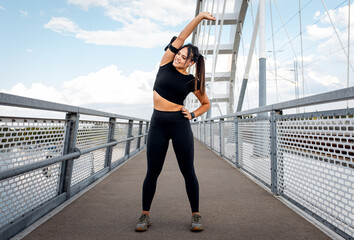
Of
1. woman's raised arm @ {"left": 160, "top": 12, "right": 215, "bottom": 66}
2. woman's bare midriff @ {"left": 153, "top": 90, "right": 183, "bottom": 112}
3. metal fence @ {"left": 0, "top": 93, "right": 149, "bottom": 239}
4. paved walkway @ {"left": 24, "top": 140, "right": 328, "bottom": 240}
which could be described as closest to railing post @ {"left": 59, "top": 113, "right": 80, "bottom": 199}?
metal fence @ {"left": 0, "top": 93, "right": 149, "bottom": 239}

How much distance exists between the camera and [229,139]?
5.62 m

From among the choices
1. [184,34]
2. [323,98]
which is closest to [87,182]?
[184,34]

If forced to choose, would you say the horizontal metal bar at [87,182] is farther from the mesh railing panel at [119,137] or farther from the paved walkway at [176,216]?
the mesh railing panel at [119,137]

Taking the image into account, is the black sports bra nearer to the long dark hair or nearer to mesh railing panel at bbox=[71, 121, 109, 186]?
the long dark hair

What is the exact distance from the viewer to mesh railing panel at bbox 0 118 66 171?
5.62 ft

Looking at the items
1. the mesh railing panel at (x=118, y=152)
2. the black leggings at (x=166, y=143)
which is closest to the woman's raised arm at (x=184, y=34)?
the black leggings at (x=166, y=143)

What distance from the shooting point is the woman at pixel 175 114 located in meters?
1.85

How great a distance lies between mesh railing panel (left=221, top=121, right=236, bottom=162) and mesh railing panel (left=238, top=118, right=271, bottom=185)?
24.8 inches

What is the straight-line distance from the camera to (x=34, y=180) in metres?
2.06

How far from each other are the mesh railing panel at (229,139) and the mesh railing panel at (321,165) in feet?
8.28

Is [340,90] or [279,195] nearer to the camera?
[340,90]

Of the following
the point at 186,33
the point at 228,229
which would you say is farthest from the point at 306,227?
the point at 186,33

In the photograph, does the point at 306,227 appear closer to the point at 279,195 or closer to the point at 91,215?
the point at 279,195

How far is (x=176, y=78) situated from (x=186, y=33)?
353 millimetres
